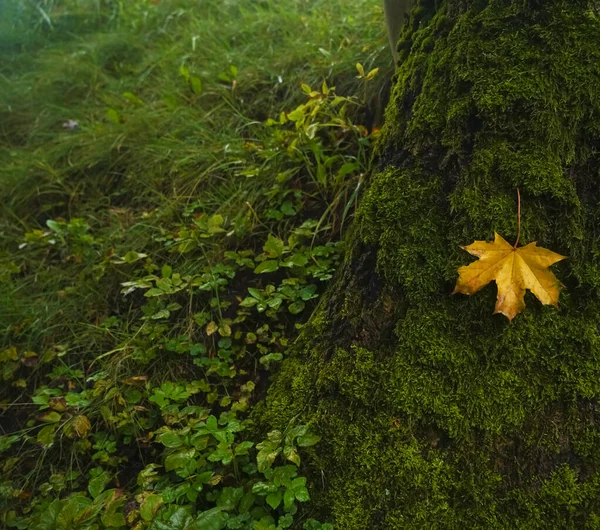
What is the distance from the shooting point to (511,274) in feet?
4.30

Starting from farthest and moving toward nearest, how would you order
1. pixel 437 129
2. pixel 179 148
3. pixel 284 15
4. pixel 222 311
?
pixel 284 15, pixel 179 148, pixel 222 311, pixel 437 129

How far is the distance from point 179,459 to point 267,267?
2.55 feet

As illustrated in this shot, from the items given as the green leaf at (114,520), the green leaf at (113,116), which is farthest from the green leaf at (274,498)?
the green leaf at (113,116)

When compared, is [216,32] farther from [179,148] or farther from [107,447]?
[107,447]

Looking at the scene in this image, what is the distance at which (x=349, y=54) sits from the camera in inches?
111

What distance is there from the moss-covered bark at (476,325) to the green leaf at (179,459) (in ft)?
0.84

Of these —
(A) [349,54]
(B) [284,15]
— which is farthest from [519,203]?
(B) [284,15]

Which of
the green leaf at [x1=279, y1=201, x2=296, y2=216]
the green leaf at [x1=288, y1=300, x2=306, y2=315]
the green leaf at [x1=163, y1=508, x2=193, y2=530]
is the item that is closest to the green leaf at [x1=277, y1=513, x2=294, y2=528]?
the green leaf at [x1=163, y1=508, x2=193, y2=530]

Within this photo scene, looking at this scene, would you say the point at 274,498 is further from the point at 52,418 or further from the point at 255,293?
the point at 52,418

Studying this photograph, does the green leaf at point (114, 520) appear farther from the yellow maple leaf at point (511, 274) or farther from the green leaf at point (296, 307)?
the yellow maple leaf at point (511, 274)

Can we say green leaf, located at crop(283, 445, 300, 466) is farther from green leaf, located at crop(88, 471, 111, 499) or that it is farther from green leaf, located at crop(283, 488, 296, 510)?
green leaf, located at crop(88, 471, 111, 499)

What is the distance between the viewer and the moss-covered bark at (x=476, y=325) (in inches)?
51.1

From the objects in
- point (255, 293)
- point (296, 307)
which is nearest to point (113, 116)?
point (255, 293)

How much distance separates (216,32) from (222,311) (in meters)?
2.36
